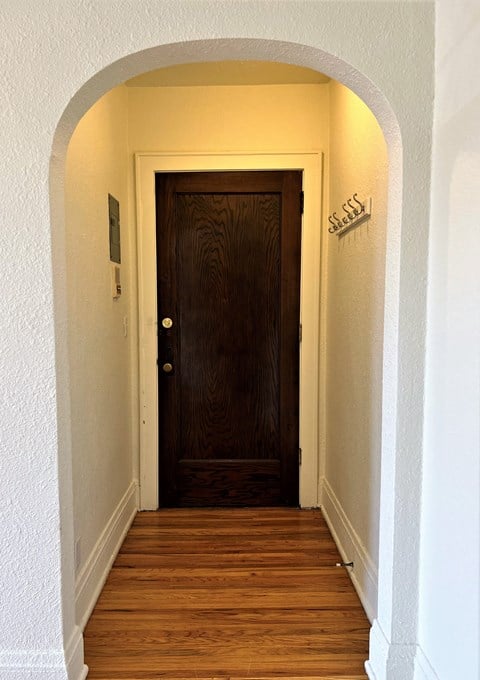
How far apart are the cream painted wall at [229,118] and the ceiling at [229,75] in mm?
40

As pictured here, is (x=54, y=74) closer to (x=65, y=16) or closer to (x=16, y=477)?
(x=65, y=16)

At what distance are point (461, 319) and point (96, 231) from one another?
5.09 ft

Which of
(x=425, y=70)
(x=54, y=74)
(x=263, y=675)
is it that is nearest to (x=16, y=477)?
(x=263, y=675)

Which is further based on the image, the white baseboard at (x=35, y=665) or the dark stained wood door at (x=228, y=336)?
the dark stained wood door at (x=228, y=336)

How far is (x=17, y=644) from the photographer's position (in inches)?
56.1

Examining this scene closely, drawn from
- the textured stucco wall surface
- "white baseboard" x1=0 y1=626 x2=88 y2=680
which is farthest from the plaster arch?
"white baseboard" x1=0 y1=626 x2=88 y2=680

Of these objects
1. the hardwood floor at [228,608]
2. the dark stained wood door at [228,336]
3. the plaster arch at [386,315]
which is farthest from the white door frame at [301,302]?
the plaster arch at [386,315]

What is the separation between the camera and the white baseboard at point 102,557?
5.80 ft

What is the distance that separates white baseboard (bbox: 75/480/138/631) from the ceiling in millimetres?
2309

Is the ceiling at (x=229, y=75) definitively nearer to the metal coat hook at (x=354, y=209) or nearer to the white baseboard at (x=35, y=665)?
the metal coat hook at (x=354, y=209)

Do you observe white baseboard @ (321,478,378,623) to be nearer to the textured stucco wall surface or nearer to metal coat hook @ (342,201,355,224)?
the textured stucco wall surface

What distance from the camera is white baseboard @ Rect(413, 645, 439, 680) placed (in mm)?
1336

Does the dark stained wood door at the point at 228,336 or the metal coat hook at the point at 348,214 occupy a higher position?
the metal coat hook at the point at 348,214

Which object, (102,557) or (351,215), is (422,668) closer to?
(102,557)
